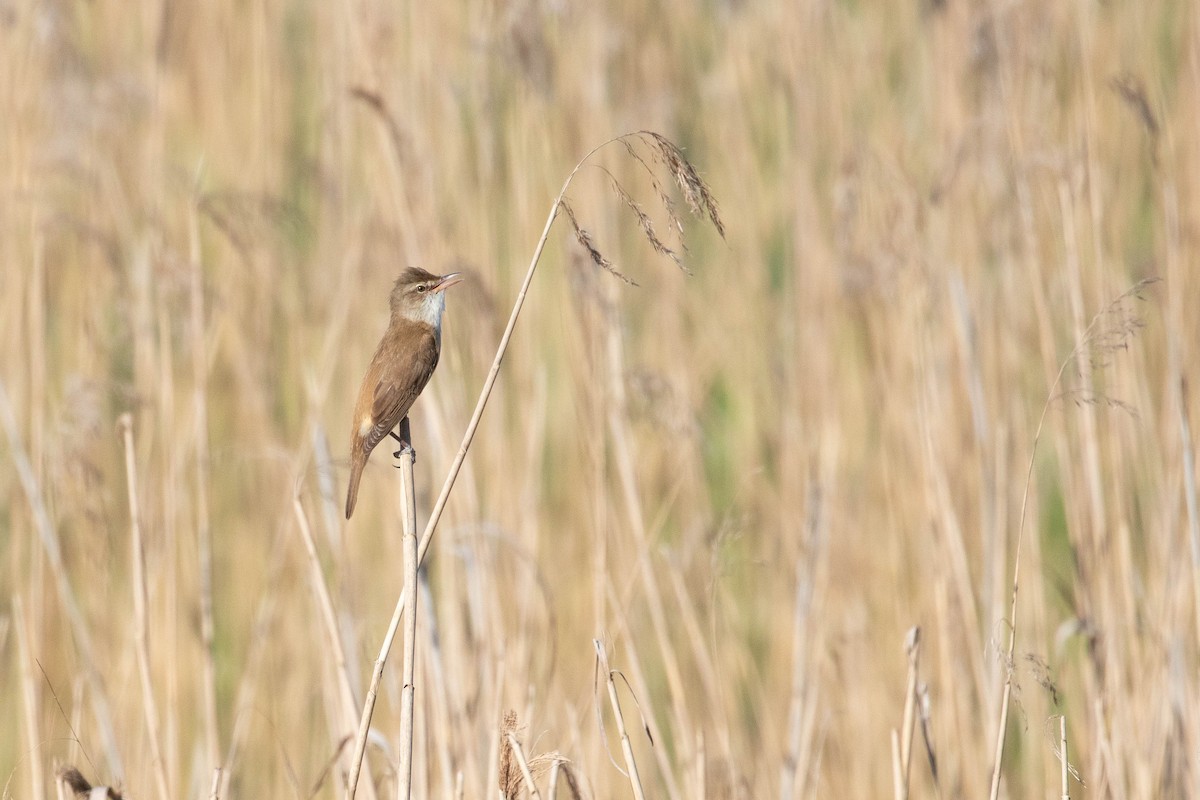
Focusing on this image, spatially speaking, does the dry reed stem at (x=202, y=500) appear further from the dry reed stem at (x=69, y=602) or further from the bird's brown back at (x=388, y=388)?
the bird's brown back at (x=388, y=388)

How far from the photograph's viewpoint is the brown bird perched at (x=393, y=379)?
2473 mm

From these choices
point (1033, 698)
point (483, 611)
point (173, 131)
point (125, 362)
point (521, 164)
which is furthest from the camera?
point (173, 131)

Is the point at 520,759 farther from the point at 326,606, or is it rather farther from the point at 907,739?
the point at 907,739

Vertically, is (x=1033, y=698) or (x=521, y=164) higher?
(x=521, y=164)

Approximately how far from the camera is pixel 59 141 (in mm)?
3588

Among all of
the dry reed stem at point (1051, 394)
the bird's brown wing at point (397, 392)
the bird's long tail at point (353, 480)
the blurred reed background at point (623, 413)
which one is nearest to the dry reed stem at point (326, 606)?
the blurred reed background at point (623, 413)

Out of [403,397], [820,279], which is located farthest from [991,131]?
[403,397]

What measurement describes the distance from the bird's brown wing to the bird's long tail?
0.11ft

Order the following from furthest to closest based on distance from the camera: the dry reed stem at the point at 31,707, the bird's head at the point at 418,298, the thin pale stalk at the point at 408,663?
1. the bird's head at the point at 418,298
2. the dry reed stem at the point at 31,707
3. the thin pale stalk at the point at 408,663

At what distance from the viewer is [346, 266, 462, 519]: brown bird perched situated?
97.3 inches

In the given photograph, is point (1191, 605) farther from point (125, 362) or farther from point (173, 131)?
point (173, 131)

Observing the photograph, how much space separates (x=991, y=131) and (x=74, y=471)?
8.24 ft

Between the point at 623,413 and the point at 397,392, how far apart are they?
0.62 m

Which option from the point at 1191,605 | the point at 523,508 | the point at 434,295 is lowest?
the point at 1191,605
